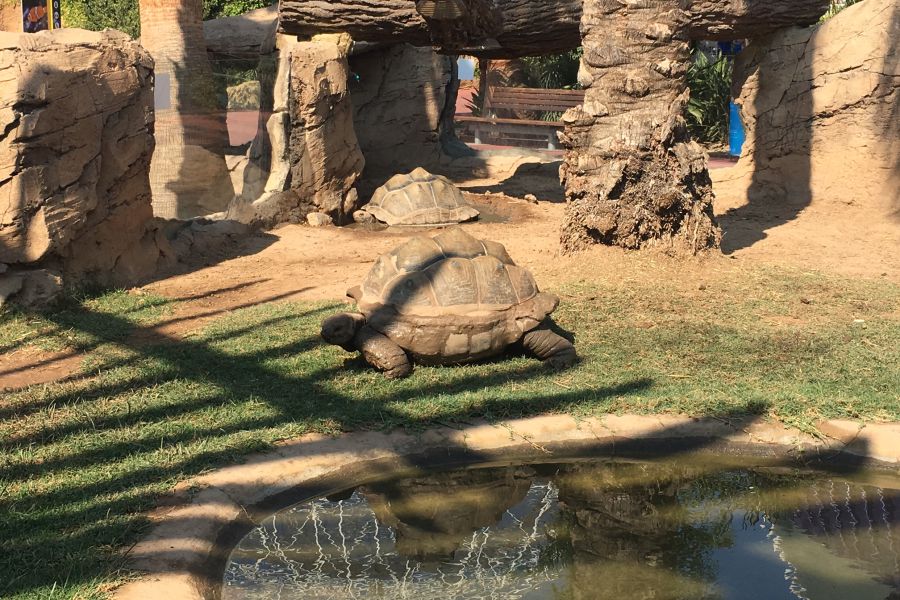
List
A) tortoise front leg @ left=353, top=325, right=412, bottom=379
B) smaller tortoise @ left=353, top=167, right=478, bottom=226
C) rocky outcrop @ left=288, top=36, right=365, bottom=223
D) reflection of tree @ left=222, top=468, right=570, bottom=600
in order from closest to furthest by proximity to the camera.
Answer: reflection of tree @ left=222, top=468, right=570, bottom=600
tortoise front leg @ left=353, top=325, right=412, bottom=379
rocky outcrop @ left=288, top=36, right=365, bottom=223
smaller tortoise @ left=353, top=167, right=478, bottom=226

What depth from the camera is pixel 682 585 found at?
3.81 metres

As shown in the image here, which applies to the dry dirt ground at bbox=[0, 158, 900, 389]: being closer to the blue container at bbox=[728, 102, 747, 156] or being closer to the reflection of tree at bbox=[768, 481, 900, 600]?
the reflection of tree at bbox=[768, 481, 900, 600]

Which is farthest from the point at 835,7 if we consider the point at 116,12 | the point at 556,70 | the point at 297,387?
the point at 297,387

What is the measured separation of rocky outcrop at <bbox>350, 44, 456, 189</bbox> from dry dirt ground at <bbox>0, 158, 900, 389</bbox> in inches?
124

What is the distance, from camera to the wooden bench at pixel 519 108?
20188 mm

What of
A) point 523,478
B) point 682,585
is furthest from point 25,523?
point 682,585

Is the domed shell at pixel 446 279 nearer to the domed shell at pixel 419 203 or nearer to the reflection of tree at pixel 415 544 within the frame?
the reflection of tree at pixel 415 544

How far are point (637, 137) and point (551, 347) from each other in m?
2.94

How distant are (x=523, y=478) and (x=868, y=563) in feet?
5.14

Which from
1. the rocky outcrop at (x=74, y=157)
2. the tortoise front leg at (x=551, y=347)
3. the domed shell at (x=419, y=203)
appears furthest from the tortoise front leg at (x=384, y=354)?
the domed shell at (x=419, y=203)

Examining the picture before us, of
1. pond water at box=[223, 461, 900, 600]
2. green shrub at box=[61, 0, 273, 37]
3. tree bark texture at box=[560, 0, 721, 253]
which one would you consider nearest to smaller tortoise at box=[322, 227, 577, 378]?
pond water at box=[223, 461, 900, 600]

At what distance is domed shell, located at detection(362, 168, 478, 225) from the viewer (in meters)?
12.4

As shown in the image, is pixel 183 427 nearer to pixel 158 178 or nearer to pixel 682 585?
pixel 682 585

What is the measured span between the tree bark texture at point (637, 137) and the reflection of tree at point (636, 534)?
3931 millimetres
